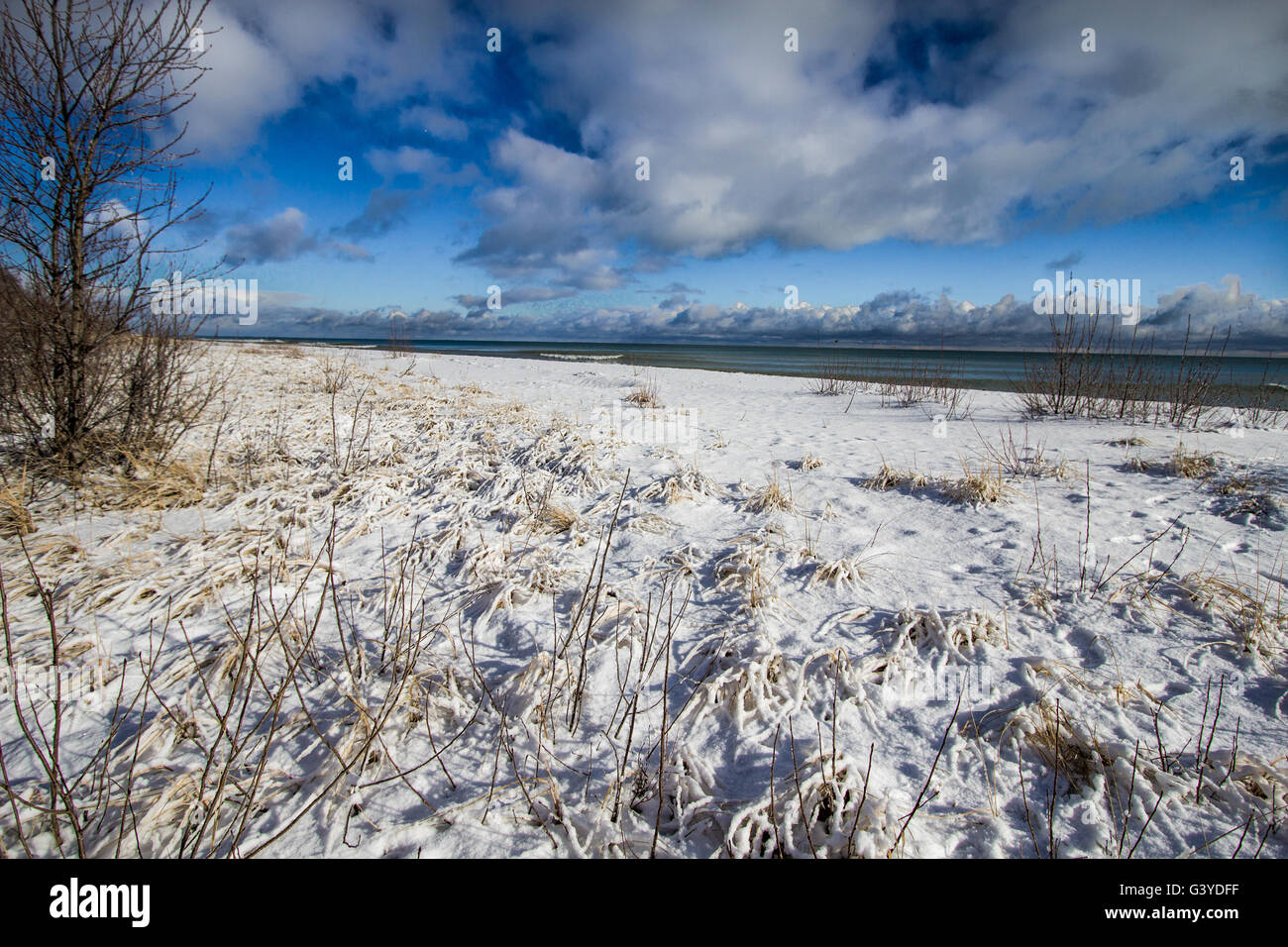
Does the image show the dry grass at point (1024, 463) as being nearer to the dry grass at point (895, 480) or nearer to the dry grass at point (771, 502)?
the dry grass at point (895, 480)

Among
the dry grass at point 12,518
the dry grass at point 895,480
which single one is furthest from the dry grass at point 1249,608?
the dry grass at point 12,518

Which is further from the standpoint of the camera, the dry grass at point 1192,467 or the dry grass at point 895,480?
the dry grass at point 895,480

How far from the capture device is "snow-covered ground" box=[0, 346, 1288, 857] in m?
1.63

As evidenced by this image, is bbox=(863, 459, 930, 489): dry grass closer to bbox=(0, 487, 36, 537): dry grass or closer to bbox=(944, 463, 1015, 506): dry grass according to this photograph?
bbox=(944, 463, 1015, 506): dry grass

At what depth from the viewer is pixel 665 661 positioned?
246cm

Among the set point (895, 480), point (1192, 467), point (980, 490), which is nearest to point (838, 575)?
point (980, 490)

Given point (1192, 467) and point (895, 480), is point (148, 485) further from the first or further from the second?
point (1192, 467)

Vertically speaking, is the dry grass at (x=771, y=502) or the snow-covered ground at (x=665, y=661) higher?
the dry grass at (x=771, y=502)

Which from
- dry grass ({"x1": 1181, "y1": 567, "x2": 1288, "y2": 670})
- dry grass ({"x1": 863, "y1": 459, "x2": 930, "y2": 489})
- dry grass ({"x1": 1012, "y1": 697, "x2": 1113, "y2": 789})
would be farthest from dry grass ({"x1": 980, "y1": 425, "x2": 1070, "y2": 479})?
dry grass ({"x1": 1012, "y1": 697, "x2": 1113, "y2": 789})

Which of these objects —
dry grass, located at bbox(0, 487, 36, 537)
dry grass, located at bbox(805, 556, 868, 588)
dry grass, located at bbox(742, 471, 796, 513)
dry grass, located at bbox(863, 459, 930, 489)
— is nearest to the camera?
dry grass, located at bbox(805, 556, 868, 588)

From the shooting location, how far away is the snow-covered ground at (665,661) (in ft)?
5.34

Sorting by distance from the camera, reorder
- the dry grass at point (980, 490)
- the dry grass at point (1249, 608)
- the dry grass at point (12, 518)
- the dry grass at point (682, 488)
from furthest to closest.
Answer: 1. the dry grass at point (682, 488)
2. the dry grass at point (980, 490)
3. the dry grass at point (12, 518)
4. the dry grass at point (1249, 608)
